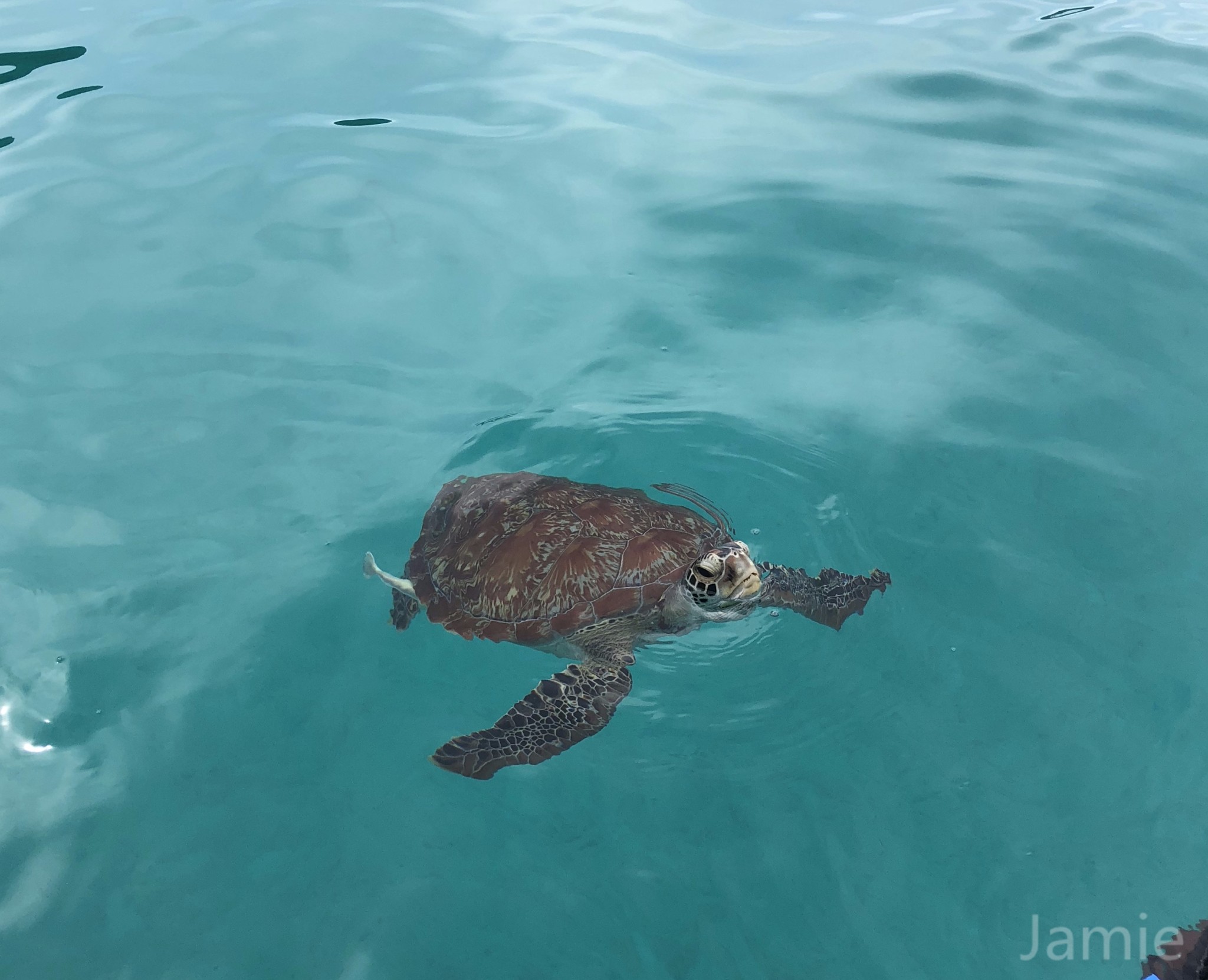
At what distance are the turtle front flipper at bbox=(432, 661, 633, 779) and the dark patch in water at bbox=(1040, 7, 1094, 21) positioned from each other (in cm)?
1271

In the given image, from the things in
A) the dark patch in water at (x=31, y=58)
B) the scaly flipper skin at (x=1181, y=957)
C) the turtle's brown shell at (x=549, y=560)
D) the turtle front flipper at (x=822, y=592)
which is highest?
the dark patch in water at (x=31, y=58)

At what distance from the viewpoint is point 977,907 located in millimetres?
3318

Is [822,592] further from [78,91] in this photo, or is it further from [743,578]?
[78,91]

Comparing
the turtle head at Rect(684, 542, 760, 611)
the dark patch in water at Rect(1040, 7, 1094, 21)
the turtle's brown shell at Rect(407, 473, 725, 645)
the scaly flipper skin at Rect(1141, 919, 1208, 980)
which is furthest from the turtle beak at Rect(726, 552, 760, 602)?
the dark patch in water at Rect(1040, 7, 1094, 21)

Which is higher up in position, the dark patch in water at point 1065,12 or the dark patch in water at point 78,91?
the dark patch in water at point 1065,12

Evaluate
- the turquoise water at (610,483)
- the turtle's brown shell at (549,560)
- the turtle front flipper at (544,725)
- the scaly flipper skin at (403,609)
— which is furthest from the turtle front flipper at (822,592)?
the scaly flipper skin at (403,609)

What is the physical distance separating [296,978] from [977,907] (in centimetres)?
288

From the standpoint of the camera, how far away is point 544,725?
3885mm

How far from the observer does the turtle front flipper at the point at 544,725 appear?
12.3 ft

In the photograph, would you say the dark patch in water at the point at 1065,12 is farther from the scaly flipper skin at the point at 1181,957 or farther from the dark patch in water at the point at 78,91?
the dark patch in water at the point at 78,91

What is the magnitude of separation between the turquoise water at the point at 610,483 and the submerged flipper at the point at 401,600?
0.09 m

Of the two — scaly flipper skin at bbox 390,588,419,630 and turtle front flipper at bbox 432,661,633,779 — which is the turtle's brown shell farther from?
turtle front flipper at bbox 432,661,633,779

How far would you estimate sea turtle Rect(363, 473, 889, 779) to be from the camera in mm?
4090

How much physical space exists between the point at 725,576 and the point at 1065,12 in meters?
12.7
